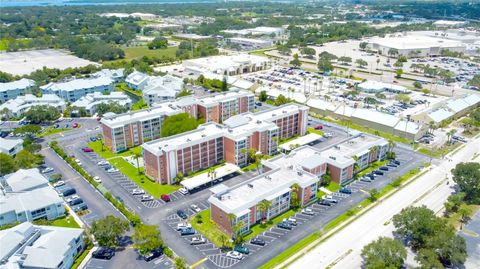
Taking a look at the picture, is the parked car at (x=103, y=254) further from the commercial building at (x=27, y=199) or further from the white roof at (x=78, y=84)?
the white roof at (x=78, y=84)

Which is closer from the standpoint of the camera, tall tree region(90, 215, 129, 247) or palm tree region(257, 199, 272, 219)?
tall tree region(90, 215, 129, 247)

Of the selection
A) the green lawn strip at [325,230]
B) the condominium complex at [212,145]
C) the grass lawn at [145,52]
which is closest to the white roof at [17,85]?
the grass lawn at [145,52]

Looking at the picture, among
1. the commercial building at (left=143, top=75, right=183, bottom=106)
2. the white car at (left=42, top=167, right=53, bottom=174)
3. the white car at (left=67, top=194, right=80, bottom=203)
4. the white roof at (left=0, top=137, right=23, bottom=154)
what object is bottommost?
the white car at (left=67, top=194, right=80, bottom=203)

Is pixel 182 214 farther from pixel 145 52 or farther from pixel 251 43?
pixel 251 43

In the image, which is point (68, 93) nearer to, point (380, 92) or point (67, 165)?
point (67, 165)

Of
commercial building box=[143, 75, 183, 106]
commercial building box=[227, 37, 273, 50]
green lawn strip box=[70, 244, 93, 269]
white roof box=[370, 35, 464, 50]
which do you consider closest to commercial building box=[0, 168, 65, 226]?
green lawn strip box=[70, 244, 93, 269]

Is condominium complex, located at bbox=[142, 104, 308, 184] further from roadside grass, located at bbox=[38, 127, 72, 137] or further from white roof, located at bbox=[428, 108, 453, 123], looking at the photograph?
white roof, located at bbox=[428, 108, 453, 123]
